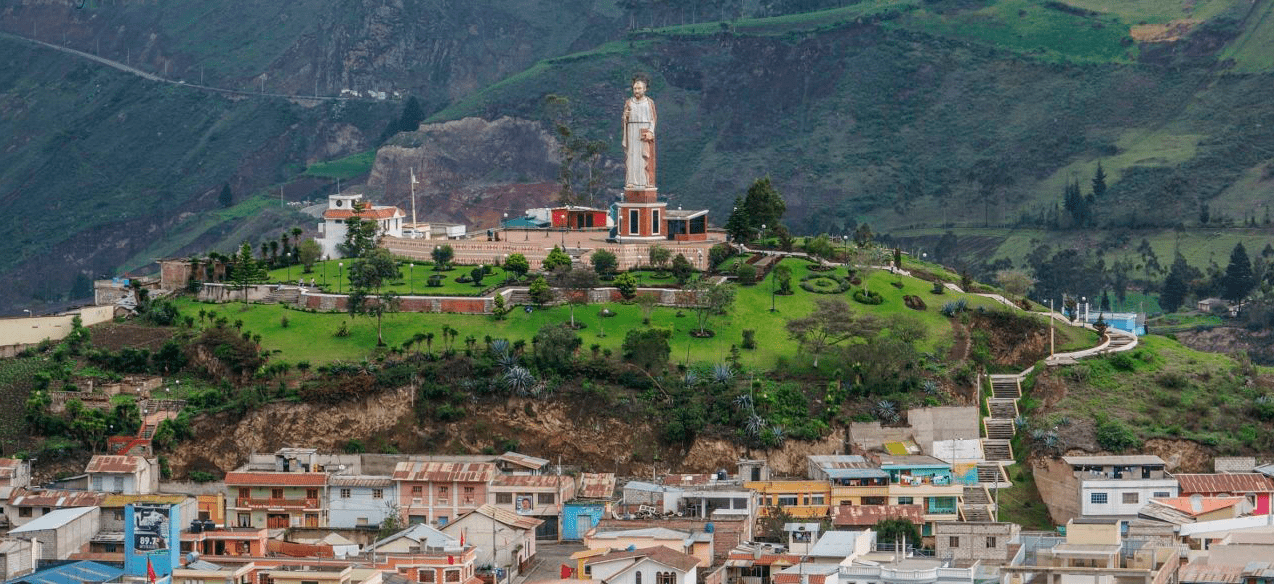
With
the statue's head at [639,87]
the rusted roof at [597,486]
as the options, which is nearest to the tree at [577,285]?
the statue's head at [639,87]

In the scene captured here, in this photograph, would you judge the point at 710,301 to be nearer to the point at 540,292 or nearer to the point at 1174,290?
the point at 540,292

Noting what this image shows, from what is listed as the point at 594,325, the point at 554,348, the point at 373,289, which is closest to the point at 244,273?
the point at 373,289

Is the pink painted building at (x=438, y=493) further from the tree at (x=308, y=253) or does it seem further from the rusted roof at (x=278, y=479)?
the tree at (x=308, y=253)

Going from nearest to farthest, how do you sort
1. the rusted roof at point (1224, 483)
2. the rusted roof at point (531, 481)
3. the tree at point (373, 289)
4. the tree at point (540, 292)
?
1. the rusted roof at point (1224, 483)
2. the rusted roof at point (531, 481)
3. the tree at point (373, 289)
4. the tree at point (540, 292)

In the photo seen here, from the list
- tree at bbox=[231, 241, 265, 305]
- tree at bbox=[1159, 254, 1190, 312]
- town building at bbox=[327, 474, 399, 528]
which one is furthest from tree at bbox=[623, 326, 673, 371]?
tree at bbox=[1159, 254, 1190, 312]

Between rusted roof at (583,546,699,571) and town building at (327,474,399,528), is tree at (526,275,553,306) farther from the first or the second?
rusted roof at (583,546,699,571)

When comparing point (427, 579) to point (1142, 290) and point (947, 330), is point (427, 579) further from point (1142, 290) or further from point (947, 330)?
point (1142, 290)

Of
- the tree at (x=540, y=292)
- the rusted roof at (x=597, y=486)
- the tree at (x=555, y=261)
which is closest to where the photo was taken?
the rusted roof at (x=597, y=486)
